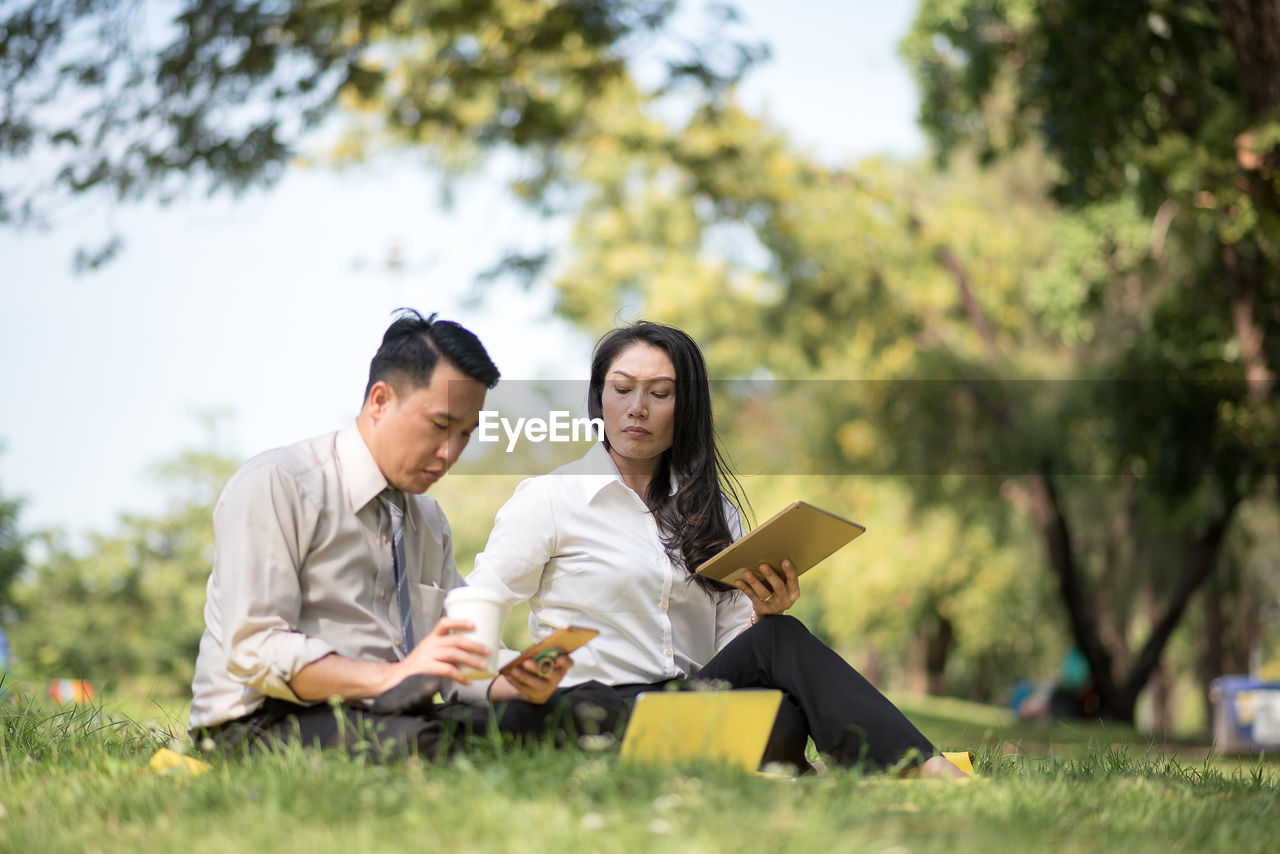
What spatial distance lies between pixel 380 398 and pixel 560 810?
4.08 ft

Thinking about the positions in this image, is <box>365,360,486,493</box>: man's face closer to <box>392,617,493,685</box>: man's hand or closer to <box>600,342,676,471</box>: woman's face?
<box>392,617,493,685</box>: man's hand

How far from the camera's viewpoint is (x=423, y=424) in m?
3.12

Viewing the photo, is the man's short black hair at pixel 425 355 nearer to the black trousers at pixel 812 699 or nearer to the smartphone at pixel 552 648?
the smartphone at pixel 552 648

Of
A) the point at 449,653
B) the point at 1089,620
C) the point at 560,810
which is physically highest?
the point at 449,653

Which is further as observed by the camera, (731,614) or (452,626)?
(731,614)

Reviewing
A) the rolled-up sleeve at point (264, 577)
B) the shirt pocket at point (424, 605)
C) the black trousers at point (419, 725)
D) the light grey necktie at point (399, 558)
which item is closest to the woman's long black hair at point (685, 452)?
the black trousers at point (419, 725)

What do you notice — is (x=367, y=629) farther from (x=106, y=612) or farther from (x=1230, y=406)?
(x=106, y=612)

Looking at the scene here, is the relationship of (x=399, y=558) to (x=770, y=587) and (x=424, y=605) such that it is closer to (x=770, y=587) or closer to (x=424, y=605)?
(x=424, y=605)

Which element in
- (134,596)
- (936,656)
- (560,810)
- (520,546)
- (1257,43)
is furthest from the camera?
(936,656)

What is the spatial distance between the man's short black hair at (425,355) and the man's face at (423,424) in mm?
17

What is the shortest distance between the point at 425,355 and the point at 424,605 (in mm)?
698

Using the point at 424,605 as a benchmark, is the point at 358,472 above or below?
above

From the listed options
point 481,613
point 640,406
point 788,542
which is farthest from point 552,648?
point 640,406

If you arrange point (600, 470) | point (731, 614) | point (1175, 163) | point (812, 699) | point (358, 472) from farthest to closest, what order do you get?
point (1175, 163), point (731, 614), point (600, 470), point (812, 699), point (358, 472)
